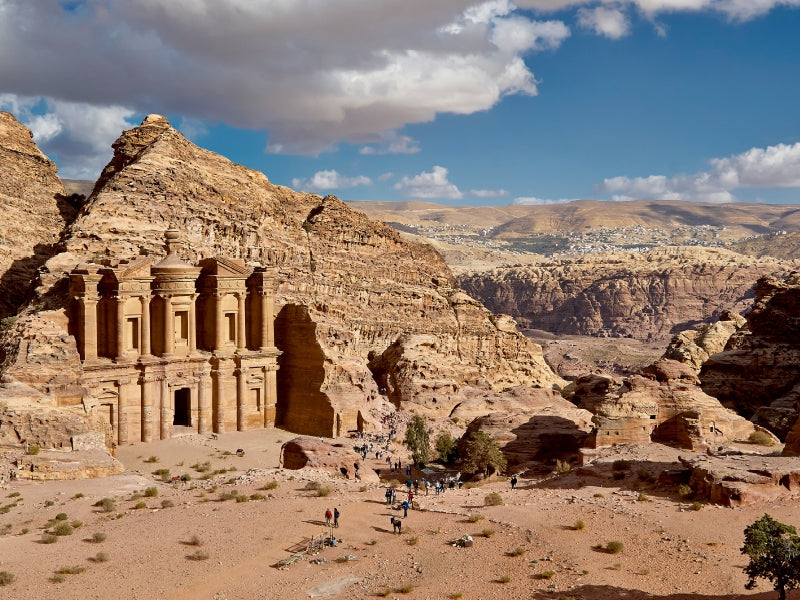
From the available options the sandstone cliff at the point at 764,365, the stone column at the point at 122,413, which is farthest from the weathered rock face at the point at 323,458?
the sandstone cliff at the point at 764,365

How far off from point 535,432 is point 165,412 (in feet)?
50.8

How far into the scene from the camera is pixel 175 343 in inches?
1448

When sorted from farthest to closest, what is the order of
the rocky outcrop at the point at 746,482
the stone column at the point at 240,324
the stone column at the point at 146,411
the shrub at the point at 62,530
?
the stone column at the point at 240,324 → the stone column at the point at 146,411 → the rocky outcrop at the point at 746,482 → the shrub at the point at 62,530

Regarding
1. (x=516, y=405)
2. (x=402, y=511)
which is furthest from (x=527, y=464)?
(x=402, y=511)

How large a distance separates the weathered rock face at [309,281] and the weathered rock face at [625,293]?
270 feet

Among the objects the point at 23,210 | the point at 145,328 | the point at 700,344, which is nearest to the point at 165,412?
the point at 145,328

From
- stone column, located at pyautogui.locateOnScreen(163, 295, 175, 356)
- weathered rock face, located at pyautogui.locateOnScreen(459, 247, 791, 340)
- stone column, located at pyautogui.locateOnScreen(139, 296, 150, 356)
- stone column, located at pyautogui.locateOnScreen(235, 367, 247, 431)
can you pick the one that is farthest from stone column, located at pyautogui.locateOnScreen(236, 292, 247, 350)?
weathered rock face, located at pyautogui.locateOnScreen(459, 247, 791, 340)

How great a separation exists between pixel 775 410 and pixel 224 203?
3031 cm

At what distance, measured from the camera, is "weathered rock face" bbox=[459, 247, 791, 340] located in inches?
5281

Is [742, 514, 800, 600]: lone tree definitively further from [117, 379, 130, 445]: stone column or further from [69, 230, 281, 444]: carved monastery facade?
[117, 379, 130, 445]: stone column

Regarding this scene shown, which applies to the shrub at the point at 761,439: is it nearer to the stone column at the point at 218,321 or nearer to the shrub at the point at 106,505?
the shrub at the point at 106,505

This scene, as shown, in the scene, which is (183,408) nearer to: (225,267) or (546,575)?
(225,267)

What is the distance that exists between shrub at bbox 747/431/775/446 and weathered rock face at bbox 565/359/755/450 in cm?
66

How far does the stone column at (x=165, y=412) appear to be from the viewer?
35.1 meters
